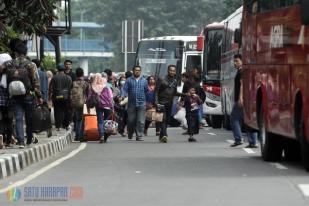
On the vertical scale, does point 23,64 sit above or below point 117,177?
above

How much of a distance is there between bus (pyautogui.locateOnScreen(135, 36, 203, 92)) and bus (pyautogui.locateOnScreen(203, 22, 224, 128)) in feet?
9.23

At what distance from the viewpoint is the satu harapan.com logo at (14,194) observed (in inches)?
486

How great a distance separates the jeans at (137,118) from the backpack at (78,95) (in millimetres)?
1242

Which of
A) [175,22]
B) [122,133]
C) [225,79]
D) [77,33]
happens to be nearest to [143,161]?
[122,133]

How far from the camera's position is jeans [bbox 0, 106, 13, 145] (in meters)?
19.5

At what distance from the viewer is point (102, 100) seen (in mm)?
25984

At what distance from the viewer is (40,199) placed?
12383mm

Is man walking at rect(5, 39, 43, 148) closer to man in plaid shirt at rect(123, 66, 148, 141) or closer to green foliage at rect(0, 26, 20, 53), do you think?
green foliage at rect(0, 26, 20, 53)

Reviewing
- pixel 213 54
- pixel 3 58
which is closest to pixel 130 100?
pixel 3 58

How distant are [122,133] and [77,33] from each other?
113689 mm

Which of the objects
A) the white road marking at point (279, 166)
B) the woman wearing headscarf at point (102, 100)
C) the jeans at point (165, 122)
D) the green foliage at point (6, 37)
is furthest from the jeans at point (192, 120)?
the white road marking at point (279, 166)

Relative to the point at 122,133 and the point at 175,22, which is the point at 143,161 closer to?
the point at 122,133

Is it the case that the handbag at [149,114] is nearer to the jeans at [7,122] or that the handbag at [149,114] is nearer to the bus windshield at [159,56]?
the jeans at [7,122]

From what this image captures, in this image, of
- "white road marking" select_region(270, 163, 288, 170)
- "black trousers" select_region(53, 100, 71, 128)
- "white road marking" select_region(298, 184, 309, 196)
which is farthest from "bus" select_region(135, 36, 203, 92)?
"white road marking" select_region(298, 184, 309, 196)
